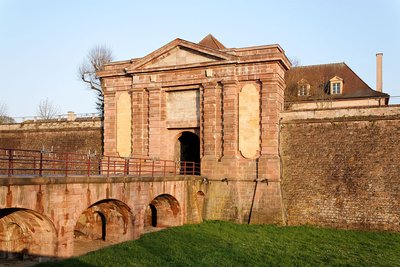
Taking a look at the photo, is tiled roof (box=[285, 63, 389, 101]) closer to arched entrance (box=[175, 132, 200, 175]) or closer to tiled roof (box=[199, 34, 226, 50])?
tiled roof (box=[199, 34, 226, 50])

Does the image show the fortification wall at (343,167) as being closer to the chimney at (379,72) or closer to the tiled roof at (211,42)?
the tiled roof at (211,42)

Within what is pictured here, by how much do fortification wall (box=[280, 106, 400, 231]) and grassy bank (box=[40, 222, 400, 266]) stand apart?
965 mm

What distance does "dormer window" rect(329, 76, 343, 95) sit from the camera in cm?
2998

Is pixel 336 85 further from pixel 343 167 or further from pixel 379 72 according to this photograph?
pixel 343 167

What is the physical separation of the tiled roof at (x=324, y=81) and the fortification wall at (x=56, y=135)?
14.8m

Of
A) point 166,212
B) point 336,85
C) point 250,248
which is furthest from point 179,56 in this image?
point 336,85

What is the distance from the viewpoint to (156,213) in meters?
19.7

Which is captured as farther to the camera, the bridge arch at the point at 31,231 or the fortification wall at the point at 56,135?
the fortification wall at the point at 56,135

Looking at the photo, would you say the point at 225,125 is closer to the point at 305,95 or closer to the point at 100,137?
the point at 100,137

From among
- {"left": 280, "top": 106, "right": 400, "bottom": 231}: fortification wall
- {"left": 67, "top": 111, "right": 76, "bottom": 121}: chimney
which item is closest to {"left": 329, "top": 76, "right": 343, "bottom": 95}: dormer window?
{"left": 280, "top": 106, "right": 400, "bottom": 231}: fortification wall

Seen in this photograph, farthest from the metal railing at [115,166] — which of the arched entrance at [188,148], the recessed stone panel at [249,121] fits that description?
the recessed stone panel at [249,121]

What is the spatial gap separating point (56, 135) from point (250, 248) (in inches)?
721

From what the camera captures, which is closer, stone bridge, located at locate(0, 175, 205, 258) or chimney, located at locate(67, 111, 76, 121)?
stone bridge, located at locate(0, 175, 205, 258)

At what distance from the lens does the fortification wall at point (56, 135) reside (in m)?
26.5
